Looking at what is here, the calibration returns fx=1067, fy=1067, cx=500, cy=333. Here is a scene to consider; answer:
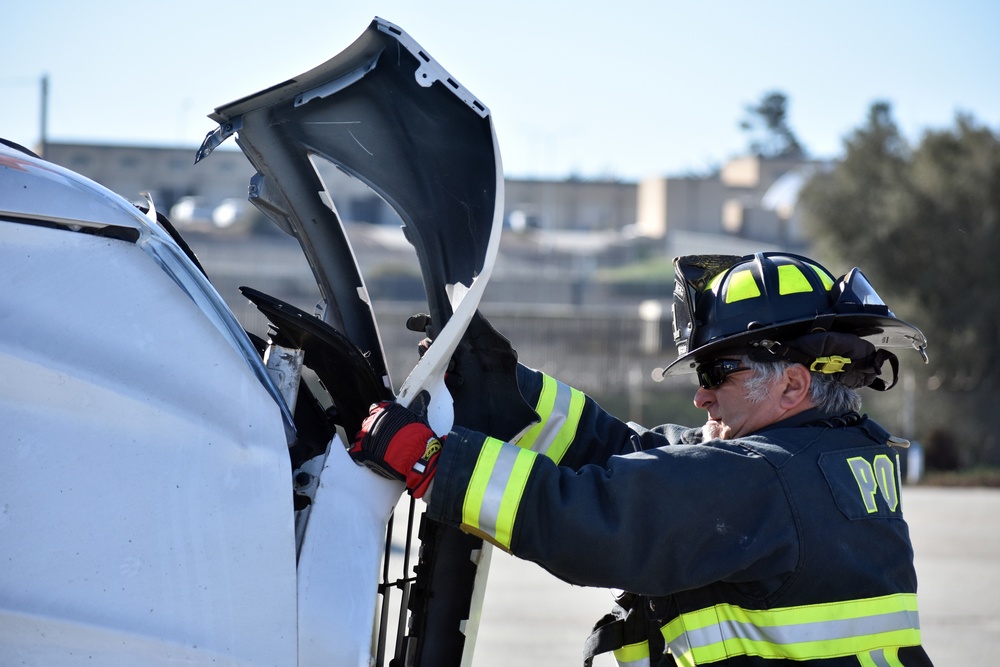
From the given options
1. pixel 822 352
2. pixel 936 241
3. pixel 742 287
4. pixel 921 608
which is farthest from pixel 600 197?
pixel 822 352

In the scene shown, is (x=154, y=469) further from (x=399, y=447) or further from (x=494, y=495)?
(x=494, y=495)

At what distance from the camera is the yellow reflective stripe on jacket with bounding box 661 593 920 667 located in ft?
7.77

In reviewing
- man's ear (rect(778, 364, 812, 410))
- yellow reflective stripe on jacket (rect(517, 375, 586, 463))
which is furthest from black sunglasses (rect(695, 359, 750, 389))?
yellow reflective stripe on jacket (rect(517, 375, 586, 463))

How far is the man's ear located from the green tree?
16502mm

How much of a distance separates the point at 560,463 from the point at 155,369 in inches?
54.2

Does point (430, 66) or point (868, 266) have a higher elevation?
point (868, 266)

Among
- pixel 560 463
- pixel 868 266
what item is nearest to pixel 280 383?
pixel 560 463

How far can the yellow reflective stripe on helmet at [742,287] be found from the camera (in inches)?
108

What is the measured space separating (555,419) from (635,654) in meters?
0.67

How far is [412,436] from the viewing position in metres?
2.21

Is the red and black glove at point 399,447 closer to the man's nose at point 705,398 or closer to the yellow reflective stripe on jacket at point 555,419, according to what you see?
the yellow reflective stripe on jacket at point 555,419

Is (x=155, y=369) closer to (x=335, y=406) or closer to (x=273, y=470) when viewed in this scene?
(x=273, y=470)

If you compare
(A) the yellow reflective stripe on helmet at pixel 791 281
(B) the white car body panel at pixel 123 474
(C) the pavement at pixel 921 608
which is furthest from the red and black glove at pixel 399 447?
→ (C) the pavement at pixel 921 608

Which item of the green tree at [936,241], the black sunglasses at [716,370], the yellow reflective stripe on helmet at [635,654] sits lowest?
the yellow reflective stripe on helmet at [635,654]
